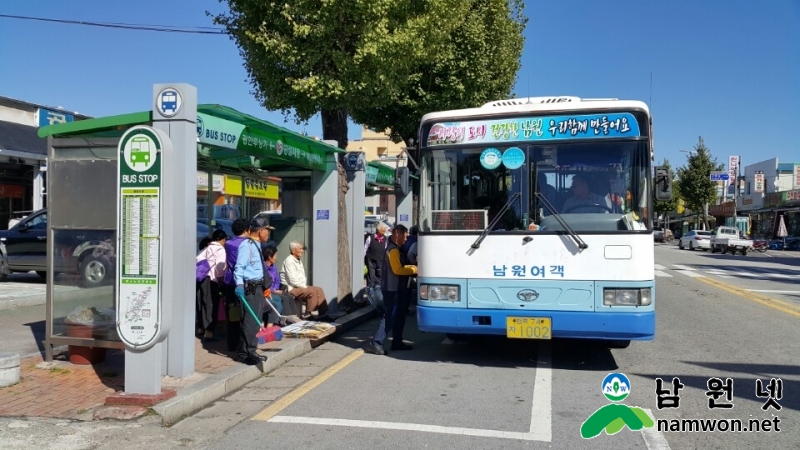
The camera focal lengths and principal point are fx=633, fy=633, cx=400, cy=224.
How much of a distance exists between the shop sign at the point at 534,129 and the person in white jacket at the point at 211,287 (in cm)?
324

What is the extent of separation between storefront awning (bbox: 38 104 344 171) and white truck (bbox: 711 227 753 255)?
117 feet

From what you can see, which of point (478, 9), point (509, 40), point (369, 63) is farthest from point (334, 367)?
point (509, 40)

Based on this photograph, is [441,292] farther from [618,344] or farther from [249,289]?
[618,344]

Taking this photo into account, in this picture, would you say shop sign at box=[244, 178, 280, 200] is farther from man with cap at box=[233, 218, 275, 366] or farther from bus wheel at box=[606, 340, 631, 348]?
bus wheel at box=[606, 340, 631, 348]

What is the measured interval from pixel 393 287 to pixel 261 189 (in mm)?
5495

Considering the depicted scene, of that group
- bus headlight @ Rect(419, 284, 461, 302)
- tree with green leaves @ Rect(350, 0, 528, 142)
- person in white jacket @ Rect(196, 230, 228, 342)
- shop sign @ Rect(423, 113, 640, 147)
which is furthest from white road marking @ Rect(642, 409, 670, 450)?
tree with green leaves @ Rect(350, 0, 528, 142)

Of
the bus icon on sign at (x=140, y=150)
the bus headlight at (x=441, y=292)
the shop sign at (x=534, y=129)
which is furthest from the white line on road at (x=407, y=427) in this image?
the shop sign at (x=534, y=129)

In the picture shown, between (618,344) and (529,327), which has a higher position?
(529,327)

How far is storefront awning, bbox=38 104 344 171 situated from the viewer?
6.82 meters

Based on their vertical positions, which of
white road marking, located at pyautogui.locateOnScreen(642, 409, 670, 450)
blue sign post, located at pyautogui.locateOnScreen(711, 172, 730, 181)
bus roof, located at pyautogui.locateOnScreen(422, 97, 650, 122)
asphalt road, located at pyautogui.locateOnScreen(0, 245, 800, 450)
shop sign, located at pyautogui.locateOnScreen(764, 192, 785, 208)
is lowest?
white road marking, located at pyautogui.locateOnScreen(642, 409, 670, 450)

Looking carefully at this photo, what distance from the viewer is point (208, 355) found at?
311 inches

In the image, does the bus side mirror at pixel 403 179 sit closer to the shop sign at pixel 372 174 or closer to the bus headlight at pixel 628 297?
the bus headlight at pixel 628 297

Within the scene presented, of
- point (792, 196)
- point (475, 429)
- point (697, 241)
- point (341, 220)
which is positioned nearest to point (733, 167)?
point (792, 196)

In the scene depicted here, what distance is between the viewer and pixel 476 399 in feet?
20.7
